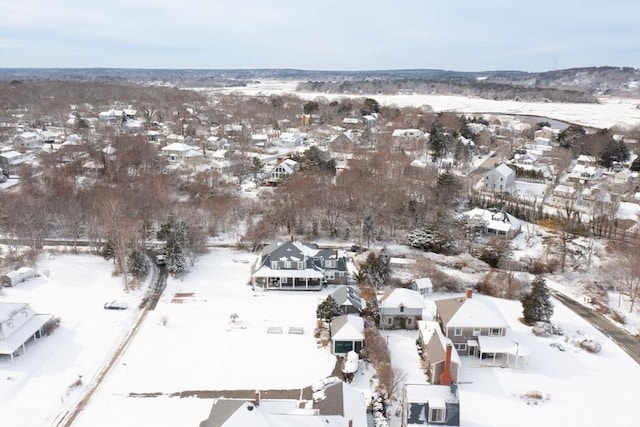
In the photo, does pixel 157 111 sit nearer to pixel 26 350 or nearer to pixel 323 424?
pixel 26 350

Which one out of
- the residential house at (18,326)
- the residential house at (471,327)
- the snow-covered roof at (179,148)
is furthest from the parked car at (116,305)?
the snow-covered roof at (179,148)

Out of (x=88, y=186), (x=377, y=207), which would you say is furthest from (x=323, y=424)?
(x=88, y=186)

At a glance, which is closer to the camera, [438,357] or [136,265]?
[438,357]

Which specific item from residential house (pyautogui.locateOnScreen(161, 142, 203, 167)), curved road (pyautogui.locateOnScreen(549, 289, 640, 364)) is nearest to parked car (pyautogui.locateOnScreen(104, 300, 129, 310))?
curved road (pyautogui.locateOnScreen(549, 289, 640, 364))

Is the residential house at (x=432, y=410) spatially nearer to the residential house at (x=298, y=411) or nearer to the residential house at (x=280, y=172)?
the residential house at (x=298, y=411)

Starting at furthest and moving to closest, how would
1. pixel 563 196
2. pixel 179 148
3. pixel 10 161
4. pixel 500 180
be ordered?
pixel 179 148, pixel 10 161, pixel 500 180, pixel 563 196

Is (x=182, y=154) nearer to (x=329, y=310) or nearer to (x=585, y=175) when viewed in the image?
(x=329, y=310)

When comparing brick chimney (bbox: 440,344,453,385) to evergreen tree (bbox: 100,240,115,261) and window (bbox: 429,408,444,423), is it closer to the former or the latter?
window (bbox: 429,408,444,423)

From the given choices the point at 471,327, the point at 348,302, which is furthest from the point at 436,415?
the point at 348,302
